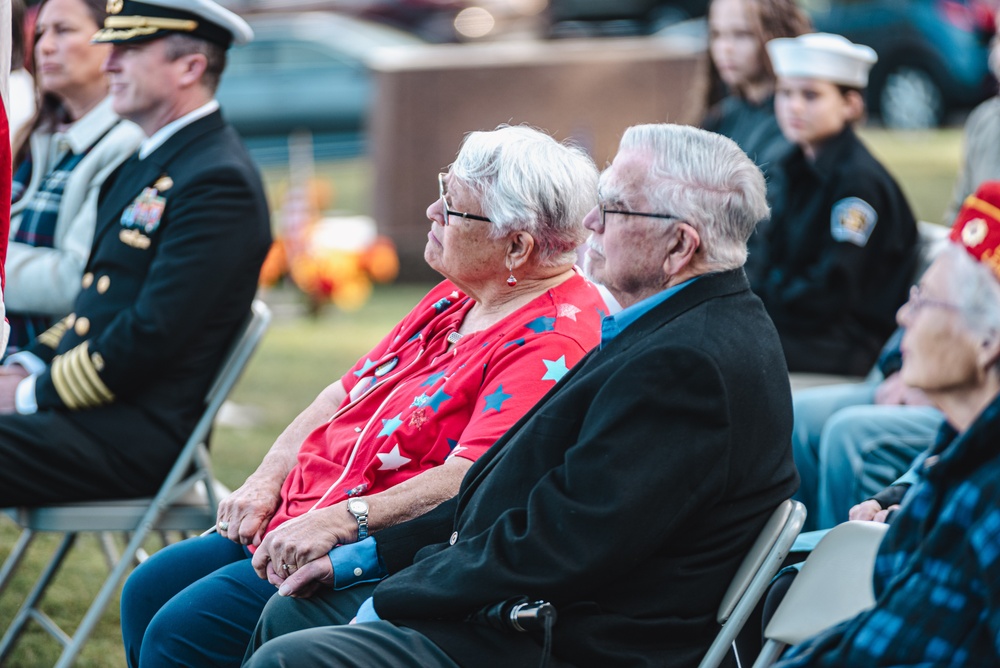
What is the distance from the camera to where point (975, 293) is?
2115 mm

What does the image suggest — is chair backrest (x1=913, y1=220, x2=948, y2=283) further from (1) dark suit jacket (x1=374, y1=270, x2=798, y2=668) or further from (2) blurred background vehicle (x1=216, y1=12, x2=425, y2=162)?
(2) blurred background vehicle (x1=216, y1=12, x2=425, y2=162)

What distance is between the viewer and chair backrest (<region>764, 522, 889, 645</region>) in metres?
2.46

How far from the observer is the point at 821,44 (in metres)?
4.97

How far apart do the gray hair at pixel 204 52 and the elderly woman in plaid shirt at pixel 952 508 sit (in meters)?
2.72

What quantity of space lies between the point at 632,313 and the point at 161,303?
170 cm

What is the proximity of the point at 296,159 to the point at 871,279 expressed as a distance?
7584 mm

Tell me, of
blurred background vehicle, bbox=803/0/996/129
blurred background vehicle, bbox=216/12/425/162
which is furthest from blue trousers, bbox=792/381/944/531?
blurred background vehicle, bbox=216/12/425/162

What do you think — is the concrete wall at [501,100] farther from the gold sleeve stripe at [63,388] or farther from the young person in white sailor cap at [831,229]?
the gold sleeve stripe at [63,388]

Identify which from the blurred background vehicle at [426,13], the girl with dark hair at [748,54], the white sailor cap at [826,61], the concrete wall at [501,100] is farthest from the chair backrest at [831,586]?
the blurred background vehicle at [426,13]

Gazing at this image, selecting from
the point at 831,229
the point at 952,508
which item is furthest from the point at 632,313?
the point at 831,229

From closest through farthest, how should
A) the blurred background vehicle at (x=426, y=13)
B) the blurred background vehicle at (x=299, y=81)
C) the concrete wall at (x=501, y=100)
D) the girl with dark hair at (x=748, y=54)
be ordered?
the girl with dark hair at (x=748, y=54)
the concrete wall at (x=501, y=100)
the blurred background vehicle at (x=299, y=81)
the blurred background vehicle at (x=426, y=13)

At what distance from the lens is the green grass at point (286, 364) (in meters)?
4.54

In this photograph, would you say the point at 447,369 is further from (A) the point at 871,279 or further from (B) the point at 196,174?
(A) the point at 871,279

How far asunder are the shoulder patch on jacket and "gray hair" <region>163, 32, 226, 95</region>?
2.24 m
